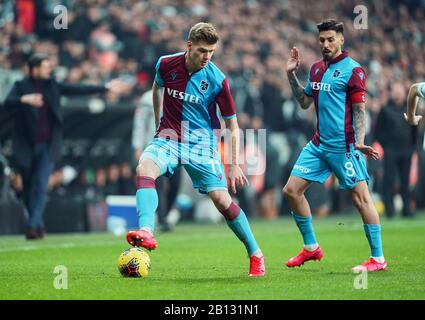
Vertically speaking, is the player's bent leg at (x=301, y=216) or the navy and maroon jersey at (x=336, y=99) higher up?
the navy and maroon jersey at (x=336, y=99)

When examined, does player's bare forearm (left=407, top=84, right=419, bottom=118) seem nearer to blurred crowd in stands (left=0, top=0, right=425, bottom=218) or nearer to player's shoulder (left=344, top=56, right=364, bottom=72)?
player's shoulder (left=344, top=56, right=364, bottom=72)

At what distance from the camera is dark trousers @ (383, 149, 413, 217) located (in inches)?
877

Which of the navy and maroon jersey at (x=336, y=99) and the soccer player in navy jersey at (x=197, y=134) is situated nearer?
the soccer player in navy jersey at (x=197, y=134)

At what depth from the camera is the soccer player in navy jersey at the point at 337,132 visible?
11.2m

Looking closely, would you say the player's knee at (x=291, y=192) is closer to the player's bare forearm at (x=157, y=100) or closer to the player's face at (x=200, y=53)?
the player's bare forearm at (x=157, y=100)

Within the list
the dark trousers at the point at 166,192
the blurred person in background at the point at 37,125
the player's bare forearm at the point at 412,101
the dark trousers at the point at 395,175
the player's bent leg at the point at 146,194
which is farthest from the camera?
the dark trousers at the point at 395,175

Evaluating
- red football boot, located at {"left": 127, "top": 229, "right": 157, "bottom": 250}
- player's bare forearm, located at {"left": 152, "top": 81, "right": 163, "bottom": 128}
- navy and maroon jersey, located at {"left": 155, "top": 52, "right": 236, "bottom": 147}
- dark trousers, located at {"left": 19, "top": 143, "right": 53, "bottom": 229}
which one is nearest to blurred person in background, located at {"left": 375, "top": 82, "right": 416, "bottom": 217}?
dark trousers, located at {"left": 19, "top": 143, "right": 53, "bottom": 229}

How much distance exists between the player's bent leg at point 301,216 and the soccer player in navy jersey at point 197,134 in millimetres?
1047

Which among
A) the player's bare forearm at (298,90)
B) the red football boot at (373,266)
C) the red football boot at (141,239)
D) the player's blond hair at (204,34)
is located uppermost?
the player's blond hair at (204,34)

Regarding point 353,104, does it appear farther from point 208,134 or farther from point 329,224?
point 329,224

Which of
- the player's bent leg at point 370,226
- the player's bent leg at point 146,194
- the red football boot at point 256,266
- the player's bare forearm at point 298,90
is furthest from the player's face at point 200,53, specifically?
the player's bent leg at point 370,226

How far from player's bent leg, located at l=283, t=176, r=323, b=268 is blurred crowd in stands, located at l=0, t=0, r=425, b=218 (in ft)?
29.9

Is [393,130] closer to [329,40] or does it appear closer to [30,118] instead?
[30,118]

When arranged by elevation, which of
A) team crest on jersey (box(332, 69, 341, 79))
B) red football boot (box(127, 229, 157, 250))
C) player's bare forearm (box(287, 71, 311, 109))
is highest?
team crest on jersey (box(332, 69, 341, 79))
